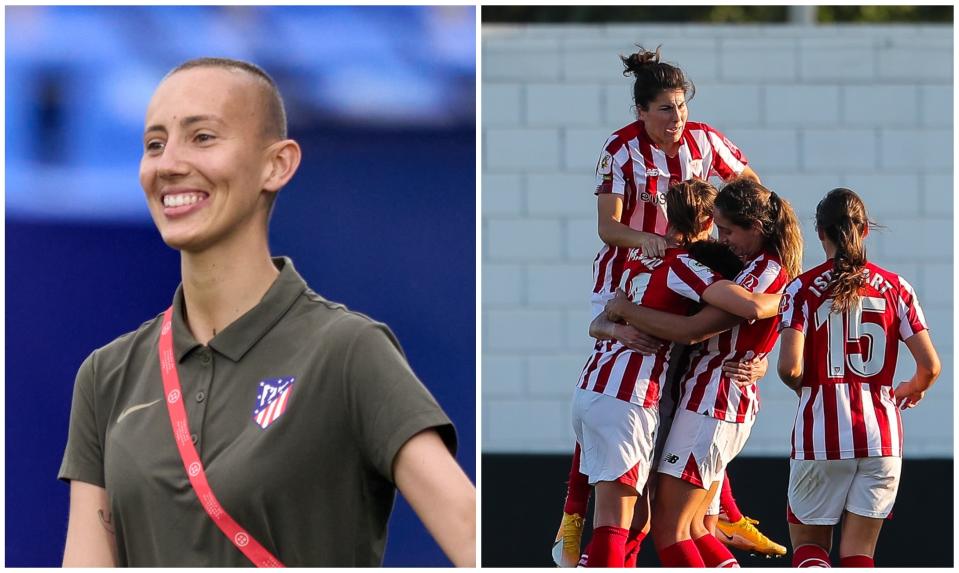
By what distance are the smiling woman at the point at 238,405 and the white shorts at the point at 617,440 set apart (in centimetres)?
71

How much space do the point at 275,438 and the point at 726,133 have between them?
4.70m

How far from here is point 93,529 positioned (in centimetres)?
421

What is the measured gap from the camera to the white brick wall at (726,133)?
26.2ft

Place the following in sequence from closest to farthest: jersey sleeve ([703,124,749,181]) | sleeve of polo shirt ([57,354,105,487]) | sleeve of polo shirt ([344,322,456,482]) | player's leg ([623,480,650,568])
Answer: sleeve of polo shirt ([344,322,456,482]), sleeve of polo shirt ([57,354,105,487]), player's leg ([623,480,650,568]), jersey sleeve ([703,124,749,181])

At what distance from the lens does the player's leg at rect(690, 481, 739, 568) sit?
4.73 meters

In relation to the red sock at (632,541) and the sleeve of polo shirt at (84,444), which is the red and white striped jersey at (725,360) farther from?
the sleeve of polo shirt at (84,444)

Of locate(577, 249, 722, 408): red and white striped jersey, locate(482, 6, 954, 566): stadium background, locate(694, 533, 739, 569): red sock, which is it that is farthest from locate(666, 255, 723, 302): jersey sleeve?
locate(482, 6, 954, 566): stadium background

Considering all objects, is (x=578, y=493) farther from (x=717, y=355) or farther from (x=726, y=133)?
(x=726, y=133)

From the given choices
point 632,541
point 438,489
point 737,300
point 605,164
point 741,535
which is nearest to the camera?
point 438,489

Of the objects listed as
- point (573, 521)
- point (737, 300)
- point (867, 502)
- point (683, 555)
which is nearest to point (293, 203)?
point (737, 300)

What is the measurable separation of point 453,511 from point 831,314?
135cm

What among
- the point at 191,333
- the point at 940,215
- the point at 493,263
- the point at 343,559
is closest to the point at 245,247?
the point at 191,333

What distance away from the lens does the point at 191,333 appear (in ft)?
13.8

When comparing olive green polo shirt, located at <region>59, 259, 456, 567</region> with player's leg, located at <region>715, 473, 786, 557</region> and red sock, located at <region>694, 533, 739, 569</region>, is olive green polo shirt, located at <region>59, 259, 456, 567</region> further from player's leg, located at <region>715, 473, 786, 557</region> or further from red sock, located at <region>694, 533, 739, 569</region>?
player's leg, located at <region>715, 473, 786, 557</region>
